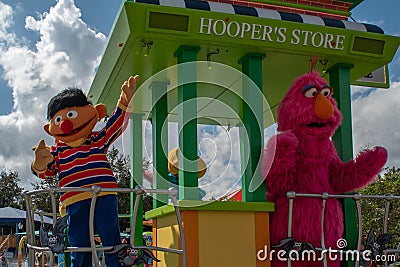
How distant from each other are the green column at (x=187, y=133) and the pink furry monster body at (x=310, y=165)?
55 cm

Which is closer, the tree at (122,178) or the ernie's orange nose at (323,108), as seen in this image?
the ernie's orange nose at (323,108)

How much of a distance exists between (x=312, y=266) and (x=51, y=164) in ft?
6.67

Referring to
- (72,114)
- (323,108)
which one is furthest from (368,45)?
(72,114)

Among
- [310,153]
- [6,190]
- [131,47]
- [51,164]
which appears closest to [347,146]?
[310,153]

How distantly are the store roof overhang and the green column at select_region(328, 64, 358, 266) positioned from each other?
0.10 m

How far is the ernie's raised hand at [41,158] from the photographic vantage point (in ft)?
12.5

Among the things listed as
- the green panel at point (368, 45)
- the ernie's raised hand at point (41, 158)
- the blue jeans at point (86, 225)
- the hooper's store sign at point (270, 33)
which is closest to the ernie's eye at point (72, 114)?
the ernie's raised hand at point (41, 158)

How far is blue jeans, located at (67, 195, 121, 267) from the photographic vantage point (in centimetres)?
360

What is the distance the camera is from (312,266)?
3.88 meters

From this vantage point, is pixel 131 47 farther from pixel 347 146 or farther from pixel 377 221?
pixel 377 221

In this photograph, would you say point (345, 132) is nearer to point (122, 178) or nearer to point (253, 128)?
point (253, 128)

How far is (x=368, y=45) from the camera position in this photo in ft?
14.2

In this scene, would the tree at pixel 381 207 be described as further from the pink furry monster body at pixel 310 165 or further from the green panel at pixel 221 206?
the green panel at pixel 221 206

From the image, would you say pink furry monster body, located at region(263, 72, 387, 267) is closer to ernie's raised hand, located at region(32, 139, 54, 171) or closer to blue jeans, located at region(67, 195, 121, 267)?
blue jeans, located at region(67, 195, 121, 267)
